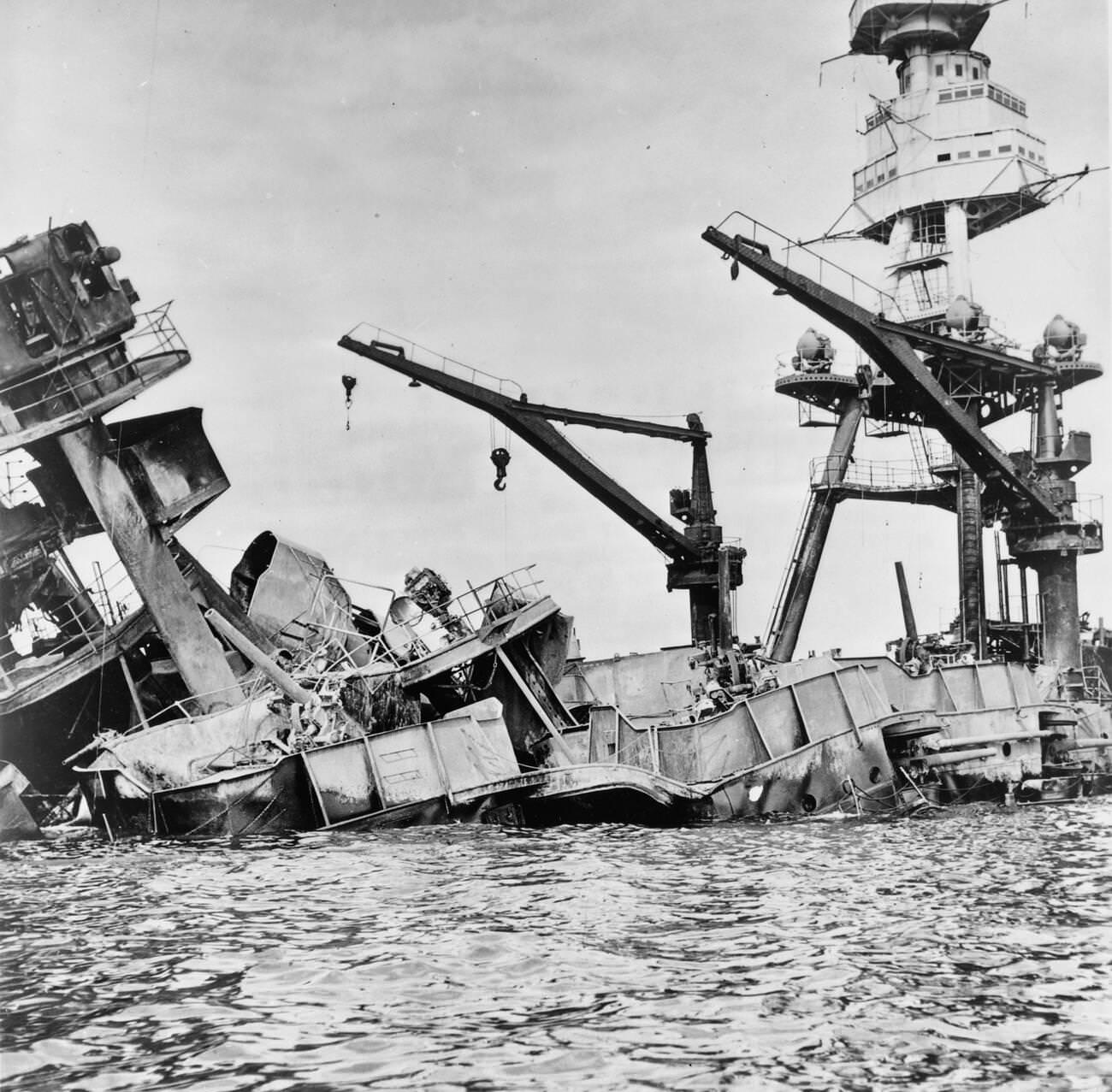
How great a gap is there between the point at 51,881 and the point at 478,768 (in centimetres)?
663

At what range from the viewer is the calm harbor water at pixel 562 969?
25.1 feet

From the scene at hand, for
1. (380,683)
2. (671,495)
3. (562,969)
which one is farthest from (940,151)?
(562,969)

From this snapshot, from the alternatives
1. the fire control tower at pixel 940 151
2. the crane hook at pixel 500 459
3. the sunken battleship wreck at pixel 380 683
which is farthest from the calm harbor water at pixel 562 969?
the fire control tower at pixel 940 151

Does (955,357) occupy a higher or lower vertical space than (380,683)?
higher

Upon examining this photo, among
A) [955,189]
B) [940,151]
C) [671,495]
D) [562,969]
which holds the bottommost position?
[562,969]

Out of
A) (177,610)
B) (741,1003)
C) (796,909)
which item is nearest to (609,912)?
(796,909)

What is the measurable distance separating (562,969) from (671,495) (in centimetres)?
2673

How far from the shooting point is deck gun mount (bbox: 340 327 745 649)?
101 feet

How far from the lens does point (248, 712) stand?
2159 cm

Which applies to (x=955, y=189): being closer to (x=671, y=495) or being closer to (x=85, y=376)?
(x=671, y=495)

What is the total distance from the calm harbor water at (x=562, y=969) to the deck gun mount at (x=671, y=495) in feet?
51.5

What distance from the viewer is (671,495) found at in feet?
119

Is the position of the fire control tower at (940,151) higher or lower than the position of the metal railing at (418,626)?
higher

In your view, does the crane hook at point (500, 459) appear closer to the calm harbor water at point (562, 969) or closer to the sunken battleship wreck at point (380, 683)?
the sunken battleship wreck at point (380, 683)
